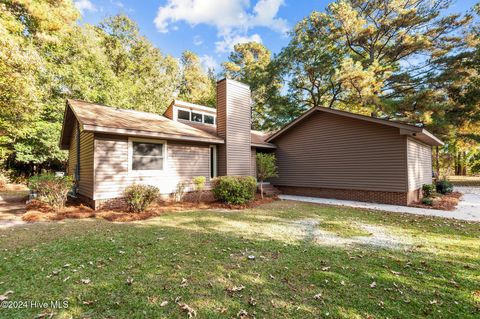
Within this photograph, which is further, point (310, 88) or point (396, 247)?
point (310, 88)

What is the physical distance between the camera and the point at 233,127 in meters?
11.3

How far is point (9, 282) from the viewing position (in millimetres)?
2863

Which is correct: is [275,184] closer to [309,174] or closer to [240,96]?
[309,174]

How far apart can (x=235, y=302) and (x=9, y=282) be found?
300cm

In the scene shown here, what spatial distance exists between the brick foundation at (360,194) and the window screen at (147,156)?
8060 millimetres

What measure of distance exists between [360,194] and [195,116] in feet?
34.1

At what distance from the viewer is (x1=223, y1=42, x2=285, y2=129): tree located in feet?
67.8

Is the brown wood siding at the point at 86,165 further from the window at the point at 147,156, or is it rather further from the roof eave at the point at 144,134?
the window at the point at 147,156

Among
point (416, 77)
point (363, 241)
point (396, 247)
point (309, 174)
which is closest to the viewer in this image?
point (396, 247)

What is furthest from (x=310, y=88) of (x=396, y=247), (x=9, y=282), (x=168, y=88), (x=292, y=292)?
(x=9, y=282)

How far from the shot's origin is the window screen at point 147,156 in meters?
8.45

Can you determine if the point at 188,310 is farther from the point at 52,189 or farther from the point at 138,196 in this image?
the point at 52,189

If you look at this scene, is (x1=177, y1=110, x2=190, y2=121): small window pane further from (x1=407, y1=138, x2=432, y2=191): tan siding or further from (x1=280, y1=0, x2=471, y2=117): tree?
(x1=407, y1=138, x2=432, y2=191): tan siding

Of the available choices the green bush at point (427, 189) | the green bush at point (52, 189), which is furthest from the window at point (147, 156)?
the green bush at point (427, 189)
